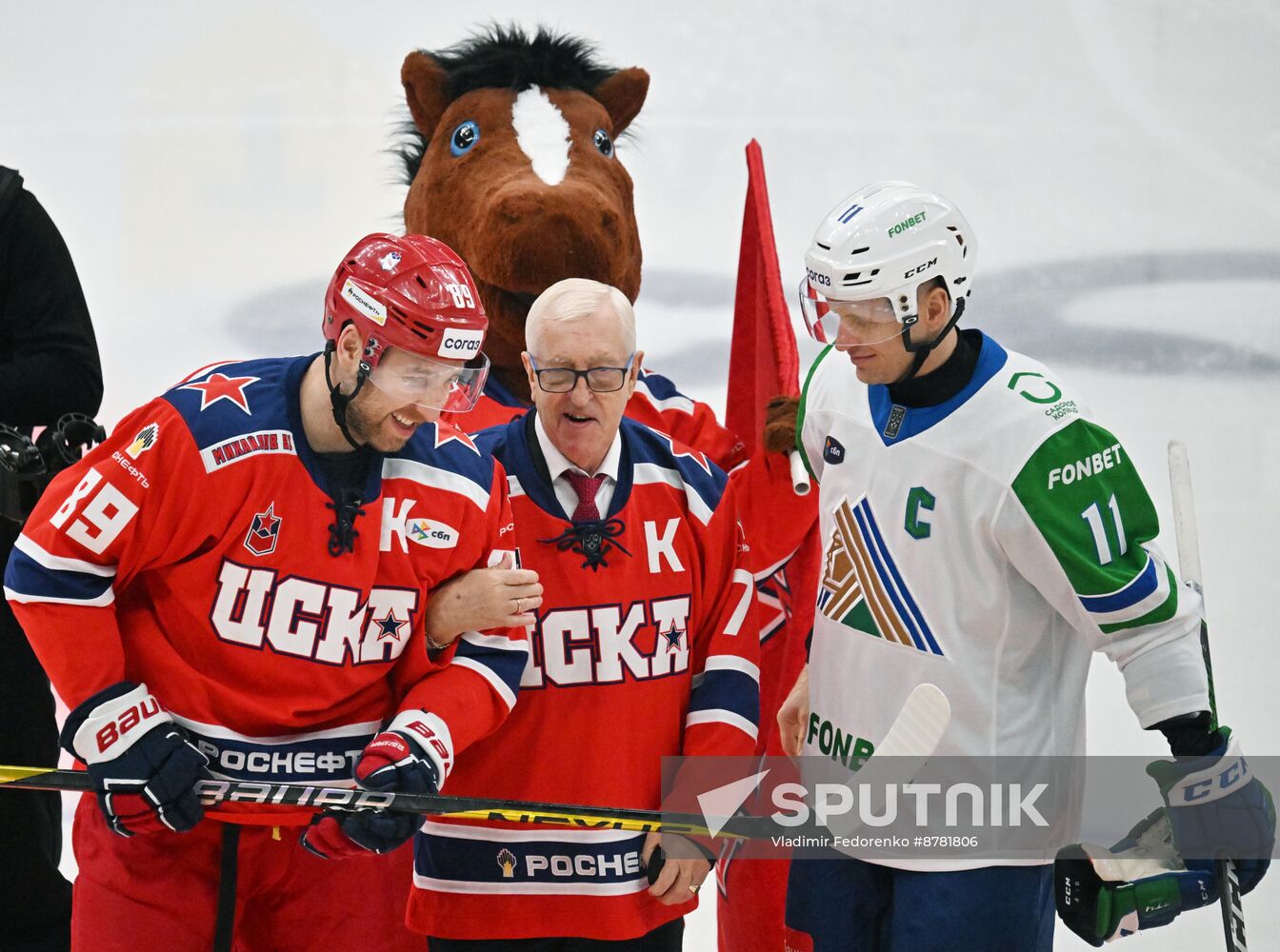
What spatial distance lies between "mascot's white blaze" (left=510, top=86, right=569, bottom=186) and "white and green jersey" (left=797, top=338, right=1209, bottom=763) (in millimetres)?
898

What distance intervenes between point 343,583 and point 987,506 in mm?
795

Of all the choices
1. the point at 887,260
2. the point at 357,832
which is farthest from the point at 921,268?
the point at 357,832

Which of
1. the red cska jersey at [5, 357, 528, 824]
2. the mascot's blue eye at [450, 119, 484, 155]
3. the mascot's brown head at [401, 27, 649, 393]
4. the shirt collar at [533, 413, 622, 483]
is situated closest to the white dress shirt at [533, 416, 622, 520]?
the shirt collar at [533, 413, 622, 483]

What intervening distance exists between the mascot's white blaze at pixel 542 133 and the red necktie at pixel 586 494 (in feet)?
2.88

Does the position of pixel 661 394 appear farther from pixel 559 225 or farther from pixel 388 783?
pixel 388 783

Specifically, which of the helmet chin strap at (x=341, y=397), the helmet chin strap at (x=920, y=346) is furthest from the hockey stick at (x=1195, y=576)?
the helmet chin strap at (x=341, y=397)

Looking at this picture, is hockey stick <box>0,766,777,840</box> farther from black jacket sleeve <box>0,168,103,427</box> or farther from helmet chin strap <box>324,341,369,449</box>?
black jacket sleeve <box>0,168,103,427</box>

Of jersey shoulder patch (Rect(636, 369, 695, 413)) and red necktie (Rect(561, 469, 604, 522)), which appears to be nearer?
red necktie (Rect(561, 469, 604, 522))

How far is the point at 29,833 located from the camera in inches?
89.7

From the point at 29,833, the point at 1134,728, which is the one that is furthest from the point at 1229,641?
the point at 29,833

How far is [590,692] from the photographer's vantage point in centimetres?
192

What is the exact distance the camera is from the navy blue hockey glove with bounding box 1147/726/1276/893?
5.62ft

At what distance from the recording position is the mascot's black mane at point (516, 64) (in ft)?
9.29

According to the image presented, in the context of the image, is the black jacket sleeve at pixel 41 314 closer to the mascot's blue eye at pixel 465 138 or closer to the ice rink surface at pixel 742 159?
the mascot's blue eye at pixel 465 138
